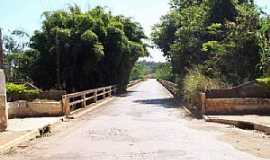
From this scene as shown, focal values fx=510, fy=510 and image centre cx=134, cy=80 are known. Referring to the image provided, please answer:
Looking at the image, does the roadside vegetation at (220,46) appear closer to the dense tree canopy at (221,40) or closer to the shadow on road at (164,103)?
the dense tree canopy at (221,40)

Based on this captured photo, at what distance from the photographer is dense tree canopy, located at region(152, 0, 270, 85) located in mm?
25891

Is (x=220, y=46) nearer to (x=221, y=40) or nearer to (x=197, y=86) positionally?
(x=221, y=40)

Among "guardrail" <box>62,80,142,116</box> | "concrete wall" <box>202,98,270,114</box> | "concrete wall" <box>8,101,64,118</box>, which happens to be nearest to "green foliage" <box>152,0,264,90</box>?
"concrete wall" <box>202,98,270,114</box>

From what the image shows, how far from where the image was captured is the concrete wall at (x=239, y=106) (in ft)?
69.9

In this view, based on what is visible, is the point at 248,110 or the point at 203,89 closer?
the point at 248,110

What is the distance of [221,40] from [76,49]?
11850 mm

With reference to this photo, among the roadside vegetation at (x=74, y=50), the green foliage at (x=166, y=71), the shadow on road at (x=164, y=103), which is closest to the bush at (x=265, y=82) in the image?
the shadow on road at (x=164, y=103)

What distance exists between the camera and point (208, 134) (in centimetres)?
1537

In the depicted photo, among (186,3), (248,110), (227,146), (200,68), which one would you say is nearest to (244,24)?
(200,68)

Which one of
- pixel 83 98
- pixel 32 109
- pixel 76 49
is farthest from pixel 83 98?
pixel 76 49

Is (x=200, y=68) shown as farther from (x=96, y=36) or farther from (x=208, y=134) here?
(x=208, y=134)

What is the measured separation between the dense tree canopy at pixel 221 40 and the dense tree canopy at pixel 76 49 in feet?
14.9

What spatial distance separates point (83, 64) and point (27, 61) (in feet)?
15.4

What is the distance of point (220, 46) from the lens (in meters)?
28.5
